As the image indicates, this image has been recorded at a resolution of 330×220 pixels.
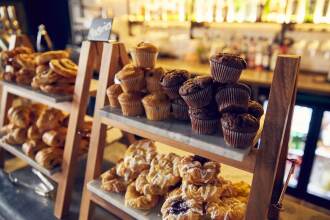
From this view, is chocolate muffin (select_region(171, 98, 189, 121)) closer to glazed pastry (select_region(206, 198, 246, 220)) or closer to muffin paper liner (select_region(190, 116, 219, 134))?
muffin paper liner (select_region(190, 116, 219, 134))

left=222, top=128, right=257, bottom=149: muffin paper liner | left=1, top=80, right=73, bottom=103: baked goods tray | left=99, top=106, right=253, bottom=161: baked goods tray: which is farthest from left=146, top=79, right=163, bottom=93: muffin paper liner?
left=1, top=80, right=73, bottom=103: baked goods tray

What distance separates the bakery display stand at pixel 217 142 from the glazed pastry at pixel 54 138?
311 mm

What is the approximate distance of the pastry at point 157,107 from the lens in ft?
2.76

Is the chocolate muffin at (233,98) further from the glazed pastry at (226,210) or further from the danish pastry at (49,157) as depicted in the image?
the danish pastry at (49,157)

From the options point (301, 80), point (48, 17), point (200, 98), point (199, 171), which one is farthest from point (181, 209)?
point (48, 17)

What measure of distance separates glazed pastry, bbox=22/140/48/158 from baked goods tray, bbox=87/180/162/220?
1.46ft

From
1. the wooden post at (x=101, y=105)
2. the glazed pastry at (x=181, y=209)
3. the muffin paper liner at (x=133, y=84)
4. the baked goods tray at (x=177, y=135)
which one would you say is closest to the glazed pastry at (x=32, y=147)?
the wooden post at (x=101, y=105)

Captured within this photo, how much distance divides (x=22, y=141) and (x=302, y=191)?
173 cm

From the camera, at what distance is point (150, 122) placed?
2.79 ft

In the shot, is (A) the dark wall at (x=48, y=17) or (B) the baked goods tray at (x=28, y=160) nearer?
(B) the baked goods tray at (x=28, y=160)

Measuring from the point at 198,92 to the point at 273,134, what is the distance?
218 millimetres

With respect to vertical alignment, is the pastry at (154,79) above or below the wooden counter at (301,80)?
above

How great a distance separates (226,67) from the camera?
71 cm

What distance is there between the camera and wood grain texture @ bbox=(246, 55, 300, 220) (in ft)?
2.11
